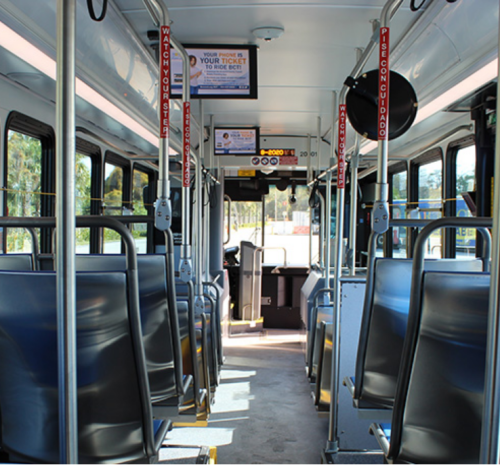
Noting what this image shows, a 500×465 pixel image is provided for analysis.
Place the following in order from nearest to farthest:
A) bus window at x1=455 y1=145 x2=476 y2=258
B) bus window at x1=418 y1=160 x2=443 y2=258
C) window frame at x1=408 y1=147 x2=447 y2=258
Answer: bus window at x1=455 y1=145 x2=476 y2=258
bus window at x1=418 y1=160 x2=443 y2=258
window frame at x1=408 y1=147 x2=447 y2=258

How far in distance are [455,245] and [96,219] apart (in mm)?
4289

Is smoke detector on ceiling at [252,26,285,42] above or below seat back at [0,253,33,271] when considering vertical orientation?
above

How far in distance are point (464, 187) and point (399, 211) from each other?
2002 millimetres

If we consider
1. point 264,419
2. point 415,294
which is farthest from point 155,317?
point 264,419

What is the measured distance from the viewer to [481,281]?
1.41 m

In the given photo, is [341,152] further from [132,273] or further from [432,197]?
[432,197]

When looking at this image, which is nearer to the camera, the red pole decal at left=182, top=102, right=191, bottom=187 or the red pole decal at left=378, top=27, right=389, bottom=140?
the red pole decal at left=378, top=27, right=389, bottom=140

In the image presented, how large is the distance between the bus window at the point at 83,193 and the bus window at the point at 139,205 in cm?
145

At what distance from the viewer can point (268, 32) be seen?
338 centimetres

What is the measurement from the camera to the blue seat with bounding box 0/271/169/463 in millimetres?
1313

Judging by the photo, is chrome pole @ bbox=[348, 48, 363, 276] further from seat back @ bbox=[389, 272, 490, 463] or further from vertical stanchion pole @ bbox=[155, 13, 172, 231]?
seat back @ bbox=[389, 272, 490, 463]

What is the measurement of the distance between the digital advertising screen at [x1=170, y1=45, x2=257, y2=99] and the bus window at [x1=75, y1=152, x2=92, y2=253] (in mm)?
1949

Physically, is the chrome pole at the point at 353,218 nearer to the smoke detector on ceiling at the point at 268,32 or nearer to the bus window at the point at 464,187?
the smoke detector on ceiling at the point at 268,32

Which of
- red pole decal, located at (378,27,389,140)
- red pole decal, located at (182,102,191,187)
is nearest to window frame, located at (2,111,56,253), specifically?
red pole decal, located at (182,102,191,187)
